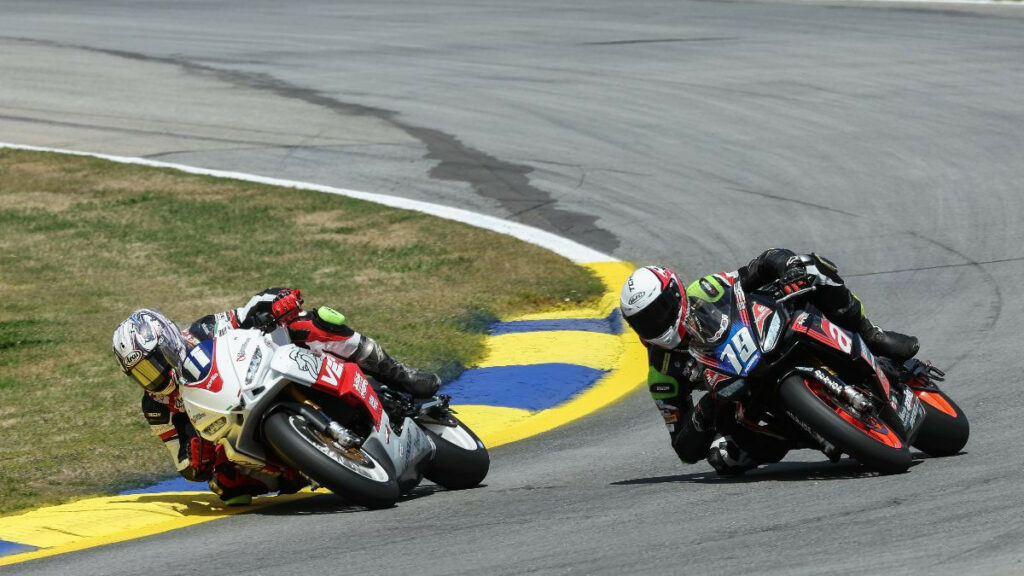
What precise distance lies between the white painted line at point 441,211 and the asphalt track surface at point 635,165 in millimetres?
236

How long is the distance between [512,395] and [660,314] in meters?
2.66

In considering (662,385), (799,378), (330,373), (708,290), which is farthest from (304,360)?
(799,378)

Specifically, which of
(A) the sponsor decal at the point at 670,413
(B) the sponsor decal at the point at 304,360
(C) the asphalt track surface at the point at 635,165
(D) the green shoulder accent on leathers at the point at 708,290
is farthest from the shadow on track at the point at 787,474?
(B) the sponsor decal at the point at 304,360

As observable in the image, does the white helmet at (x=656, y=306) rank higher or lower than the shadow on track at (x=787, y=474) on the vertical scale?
higher

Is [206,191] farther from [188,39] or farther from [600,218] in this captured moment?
[188,39]

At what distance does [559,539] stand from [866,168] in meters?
10.3

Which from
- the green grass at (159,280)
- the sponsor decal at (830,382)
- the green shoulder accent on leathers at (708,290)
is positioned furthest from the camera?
the green grass at (159,280)

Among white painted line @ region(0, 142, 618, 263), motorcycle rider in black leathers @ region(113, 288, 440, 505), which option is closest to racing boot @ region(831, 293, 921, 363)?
motorcycle rider in black leathers @ region(113, 288, 440, 505)

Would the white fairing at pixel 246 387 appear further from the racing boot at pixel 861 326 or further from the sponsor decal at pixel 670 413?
the racing boot at pixel 861 326

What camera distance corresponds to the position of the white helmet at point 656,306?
684 centimetres

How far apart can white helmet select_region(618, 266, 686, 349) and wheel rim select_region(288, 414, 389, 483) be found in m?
1.34

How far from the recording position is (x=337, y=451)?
6.58m

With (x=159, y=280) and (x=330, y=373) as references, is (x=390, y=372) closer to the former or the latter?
(x=330, y=373)

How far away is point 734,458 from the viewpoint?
23.4ft
